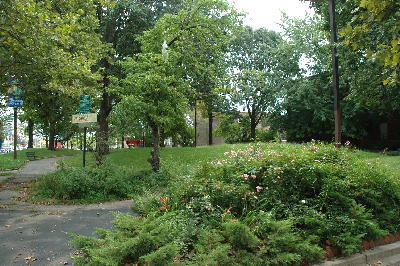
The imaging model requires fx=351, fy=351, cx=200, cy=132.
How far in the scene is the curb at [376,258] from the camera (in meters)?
4.64

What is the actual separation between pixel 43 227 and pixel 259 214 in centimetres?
446

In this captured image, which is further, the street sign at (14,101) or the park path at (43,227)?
the street sign at (14,101)

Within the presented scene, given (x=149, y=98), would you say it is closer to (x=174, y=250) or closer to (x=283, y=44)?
(x=174, y=250)

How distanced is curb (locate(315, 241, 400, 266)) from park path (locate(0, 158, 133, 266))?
3322mm

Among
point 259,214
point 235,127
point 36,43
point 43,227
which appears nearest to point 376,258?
point 259,214

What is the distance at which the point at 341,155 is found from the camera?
6801mm

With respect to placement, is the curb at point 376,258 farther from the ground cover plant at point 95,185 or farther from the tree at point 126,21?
the tree at point 126,21

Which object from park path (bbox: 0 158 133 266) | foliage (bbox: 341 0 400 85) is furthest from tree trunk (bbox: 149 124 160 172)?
foliage (bbox: 341 0 400 85)

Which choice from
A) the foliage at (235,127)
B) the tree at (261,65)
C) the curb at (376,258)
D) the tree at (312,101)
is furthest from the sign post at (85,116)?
the foliage at (235,127)

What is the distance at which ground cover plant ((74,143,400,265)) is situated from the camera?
3963mm

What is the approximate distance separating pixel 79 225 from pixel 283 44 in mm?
27818

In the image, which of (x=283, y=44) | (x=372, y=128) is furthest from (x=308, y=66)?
(x=372, y=128)

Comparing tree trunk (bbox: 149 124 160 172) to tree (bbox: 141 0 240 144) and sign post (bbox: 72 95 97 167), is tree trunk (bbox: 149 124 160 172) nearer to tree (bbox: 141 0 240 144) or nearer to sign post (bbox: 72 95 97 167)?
tree (bbox: 141 0 240 144)

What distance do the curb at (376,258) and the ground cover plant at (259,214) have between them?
5.3 inches
